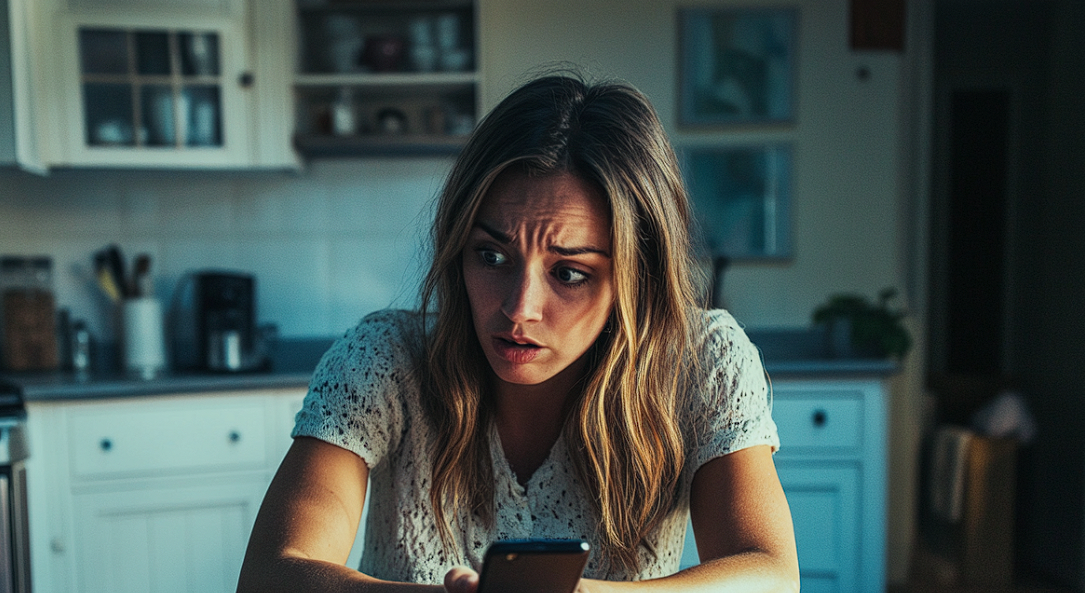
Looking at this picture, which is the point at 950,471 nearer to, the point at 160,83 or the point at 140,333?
the point at 140,333

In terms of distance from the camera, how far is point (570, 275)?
0.83m

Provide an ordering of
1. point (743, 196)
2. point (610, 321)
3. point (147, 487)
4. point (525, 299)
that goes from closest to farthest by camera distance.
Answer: point (525, 299) < point (610, 321) < point (147, 487) < point (743, 196)

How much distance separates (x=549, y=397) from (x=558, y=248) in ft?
0.85

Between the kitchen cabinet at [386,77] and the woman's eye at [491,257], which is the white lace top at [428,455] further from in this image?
the kitchen cabinet at [386,77]

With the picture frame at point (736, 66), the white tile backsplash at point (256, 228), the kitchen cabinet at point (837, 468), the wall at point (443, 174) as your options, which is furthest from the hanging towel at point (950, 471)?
the white tile backsplash at point (256, 228)

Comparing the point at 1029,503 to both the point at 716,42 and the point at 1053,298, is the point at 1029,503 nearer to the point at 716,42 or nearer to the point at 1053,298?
the point at 1053,298

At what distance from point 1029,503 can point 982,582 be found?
0.52 metres

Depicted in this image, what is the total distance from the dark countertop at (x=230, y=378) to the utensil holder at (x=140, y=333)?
0.08 meters

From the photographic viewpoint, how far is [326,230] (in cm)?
259

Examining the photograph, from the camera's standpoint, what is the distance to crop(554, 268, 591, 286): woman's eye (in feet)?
2.71

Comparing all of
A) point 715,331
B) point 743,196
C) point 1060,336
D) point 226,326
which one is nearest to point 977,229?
point 1060,336

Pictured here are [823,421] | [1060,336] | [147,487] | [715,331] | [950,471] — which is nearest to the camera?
[715,331]

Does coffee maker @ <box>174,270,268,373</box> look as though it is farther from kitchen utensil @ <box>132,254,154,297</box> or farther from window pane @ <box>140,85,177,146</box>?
window pane @ <box>140,85,177,146</box>

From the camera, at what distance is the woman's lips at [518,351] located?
0.82 metres
